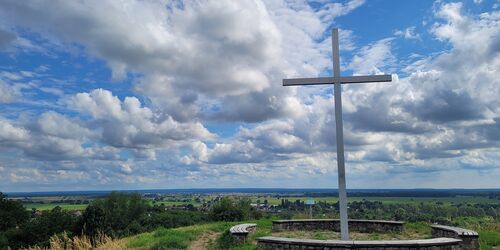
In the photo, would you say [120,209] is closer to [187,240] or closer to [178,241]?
[187,240]

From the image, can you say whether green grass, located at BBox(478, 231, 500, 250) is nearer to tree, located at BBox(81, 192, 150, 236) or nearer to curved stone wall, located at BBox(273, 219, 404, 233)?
curved stone wall, located at BBox(273, 219, 404, 233)

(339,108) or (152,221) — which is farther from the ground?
(339,108)

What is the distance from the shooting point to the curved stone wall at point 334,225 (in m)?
14.5

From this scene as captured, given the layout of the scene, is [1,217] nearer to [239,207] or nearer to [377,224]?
[239,207]

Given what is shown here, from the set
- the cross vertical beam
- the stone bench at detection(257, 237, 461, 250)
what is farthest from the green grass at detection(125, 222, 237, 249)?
the cross vertical beam

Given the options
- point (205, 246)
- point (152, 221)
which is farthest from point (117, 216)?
point (205, 246)

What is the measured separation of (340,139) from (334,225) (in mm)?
5229

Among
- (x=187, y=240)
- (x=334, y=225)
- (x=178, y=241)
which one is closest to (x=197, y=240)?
(x=187, y=240)

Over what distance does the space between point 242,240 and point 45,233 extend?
2936cm

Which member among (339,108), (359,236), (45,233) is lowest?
(45,233)

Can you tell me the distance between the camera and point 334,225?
15375 millimetres

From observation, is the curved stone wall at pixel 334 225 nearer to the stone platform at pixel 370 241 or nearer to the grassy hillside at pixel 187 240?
the stone platform at pixel 370 241

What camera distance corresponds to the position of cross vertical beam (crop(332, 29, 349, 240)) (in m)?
11.2

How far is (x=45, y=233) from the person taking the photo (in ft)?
113
